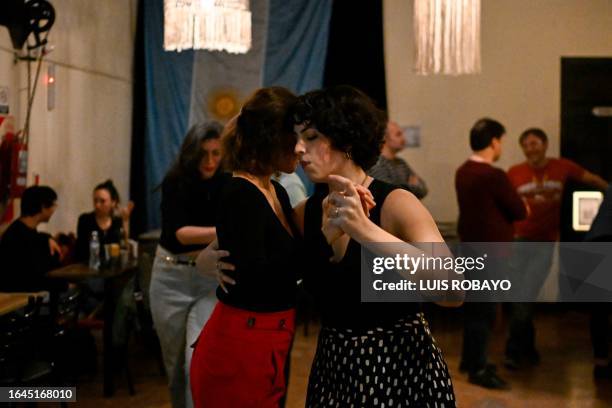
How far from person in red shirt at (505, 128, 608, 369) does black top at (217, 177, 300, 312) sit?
3992 millimetres

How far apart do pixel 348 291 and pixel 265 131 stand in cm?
51

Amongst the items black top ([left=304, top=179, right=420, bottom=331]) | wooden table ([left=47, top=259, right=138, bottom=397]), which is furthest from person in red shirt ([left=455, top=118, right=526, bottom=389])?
black top ([left=304, top=179, right=420, bottom=331])

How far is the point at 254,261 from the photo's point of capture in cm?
207

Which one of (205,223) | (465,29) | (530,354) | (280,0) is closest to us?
(205,223)

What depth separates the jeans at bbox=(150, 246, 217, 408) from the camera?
3.34 meters

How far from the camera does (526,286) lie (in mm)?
6078

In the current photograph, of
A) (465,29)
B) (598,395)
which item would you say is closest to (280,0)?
(465,29)

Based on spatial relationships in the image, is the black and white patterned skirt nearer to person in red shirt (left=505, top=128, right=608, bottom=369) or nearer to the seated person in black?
the seated person in black

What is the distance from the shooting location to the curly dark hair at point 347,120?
1.88 meters

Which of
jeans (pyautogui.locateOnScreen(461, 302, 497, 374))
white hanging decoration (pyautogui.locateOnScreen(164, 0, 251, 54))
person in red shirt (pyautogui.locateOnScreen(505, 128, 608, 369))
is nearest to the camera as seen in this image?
white hanging decoration (pyautogui.locateOnScreen(164, 0, 251, 54))

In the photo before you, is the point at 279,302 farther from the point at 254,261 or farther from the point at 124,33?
the point at 124,33

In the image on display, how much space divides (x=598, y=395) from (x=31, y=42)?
429cm

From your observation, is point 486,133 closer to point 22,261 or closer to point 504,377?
point 504,377

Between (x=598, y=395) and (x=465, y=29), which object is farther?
(x=598, y=395)
